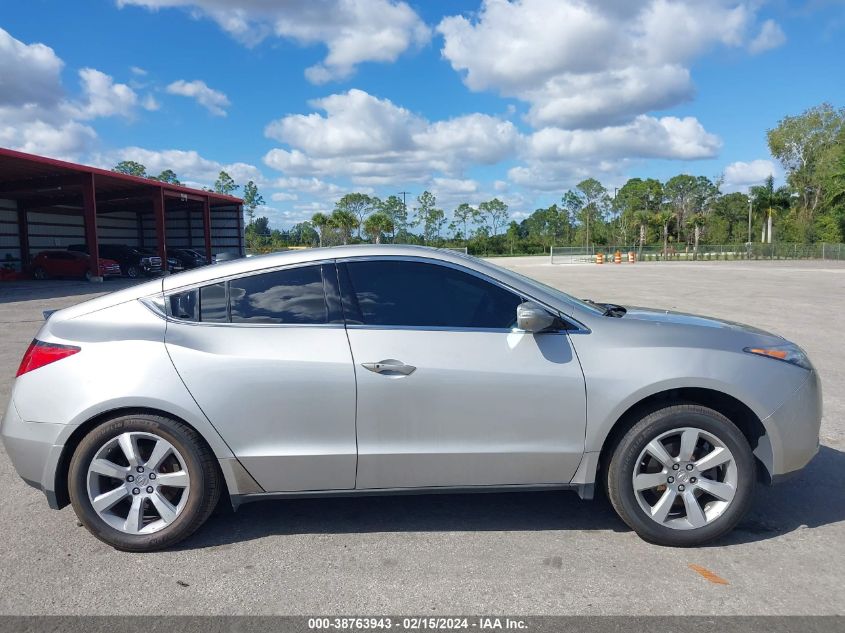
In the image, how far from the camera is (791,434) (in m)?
3.37

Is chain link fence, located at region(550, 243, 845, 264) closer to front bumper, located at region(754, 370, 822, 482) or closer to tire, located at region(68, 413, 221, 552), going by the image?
front bumper, located at region(754, 370, 822, 482)

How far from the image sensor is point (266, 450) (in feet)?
10.7

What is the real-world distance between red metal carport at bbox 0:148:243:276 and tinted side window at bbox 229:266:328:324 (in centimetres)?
2387

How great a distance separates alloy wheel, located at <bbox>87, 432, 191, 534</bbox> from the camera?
3.28 m

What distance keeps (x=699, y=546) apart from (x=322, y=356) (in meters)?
2.30

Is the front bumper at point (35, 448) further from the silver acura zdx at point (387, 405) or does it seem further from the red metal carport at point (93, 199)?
the red metal carport at point (93, 199)

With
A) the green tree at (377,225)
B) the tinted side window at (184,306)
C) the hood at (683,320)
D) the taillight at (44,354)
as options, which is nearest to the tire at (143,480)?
the taillight at (44,354)

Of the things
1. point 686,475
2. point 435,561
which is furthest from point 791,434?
point 435,561

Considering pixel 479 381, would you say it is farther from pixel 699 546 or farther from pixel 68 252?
pixel 68 252

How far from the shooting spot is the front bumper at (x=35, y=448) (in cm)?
328

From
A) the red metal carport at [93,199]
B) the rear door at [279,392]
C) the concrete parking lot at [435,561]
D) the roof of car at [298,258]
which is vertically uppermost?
the red metal carport at [93,199]

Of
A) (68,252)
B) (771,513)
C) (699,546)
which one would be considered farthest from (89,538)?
(68,252)

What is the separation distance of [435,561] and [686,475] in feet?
4.70

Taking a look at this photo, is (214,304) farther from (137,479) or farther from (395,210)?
(395,210)
